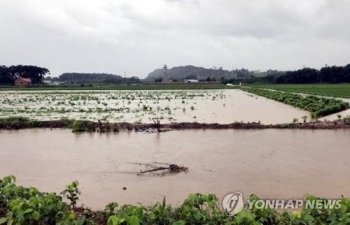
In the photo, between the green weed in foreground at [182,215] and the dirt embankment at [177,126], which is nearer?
the green weed in foreground at [182,215]

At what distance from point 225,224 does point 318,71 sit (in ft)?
284

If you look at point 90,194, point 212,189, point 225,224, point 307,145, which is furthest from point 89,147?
point 225,224

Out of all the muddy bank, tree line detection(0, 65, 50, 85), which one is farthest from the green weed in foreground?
Result: tree line detection(0, 65, 50, 85)

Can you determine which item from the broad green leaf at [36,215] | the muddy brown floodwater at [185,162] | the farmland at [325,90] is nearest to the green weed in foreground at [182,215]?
the broad green leaf at [36,215]

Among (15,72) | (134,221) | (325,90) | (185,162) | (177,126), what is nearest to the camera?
(134,221)

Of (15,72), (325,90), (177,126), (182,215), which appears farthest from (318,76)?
(182,215)

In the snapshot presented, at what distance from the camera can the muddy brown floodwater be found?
7035 millimetres

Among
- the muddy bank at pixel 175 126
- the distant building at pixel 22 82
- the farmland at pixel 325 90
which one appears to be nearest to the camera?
the muddy bank at pixel 175 126

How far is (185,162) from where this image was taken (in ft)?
30.1

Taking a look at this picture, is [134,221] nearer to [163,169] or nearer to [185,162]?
[163,169]

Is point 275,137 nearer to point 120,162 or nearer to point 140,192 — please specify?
point 120,162

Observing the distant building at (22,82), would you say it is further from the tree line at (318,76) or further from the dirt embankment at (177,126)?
the dirt embankment at (177,126)

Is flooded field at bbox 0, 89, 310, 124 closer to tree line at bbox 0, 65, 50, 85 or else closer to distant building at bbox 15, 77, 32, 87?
distant building at bbox 15, 77, 32, 87

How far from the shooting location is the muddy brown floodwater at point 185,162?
277 inches
